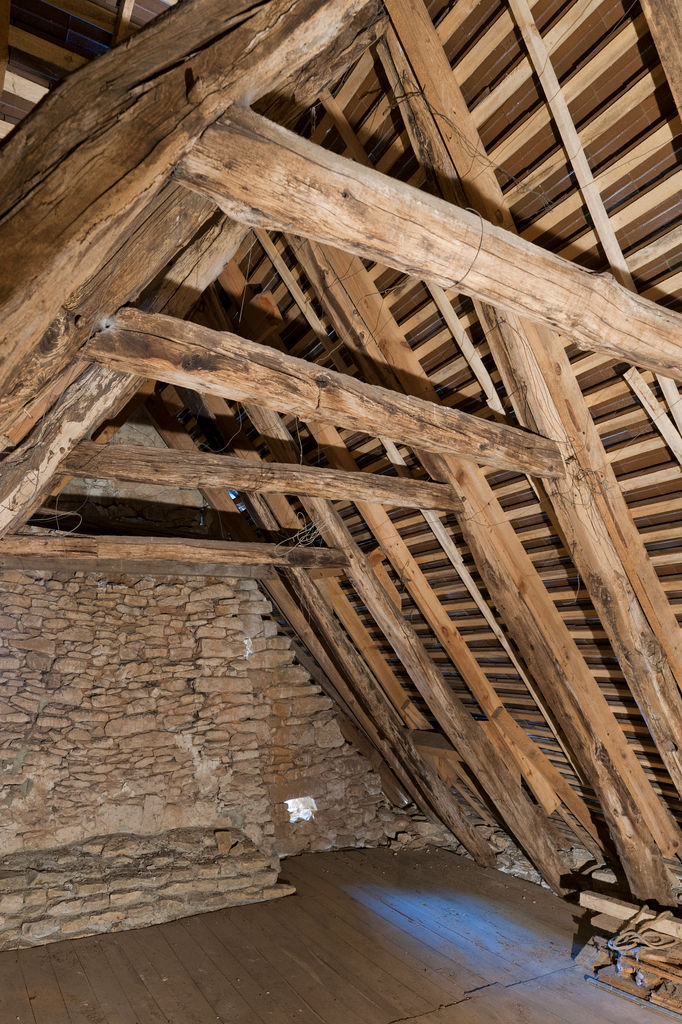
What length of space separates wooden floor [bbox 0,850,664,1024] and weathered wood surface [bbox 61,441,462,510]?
2.35 m

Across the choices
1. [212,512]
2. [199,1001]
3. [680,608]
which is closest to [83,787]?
[199,1001]

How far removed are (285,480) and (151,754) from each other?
9.06 ft

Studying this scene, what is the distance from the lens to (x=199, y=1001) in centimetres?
304

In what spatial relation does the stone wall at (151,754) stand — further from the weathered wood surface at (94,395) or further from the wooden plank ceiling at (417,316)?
the weathered wood surface at (94,395)

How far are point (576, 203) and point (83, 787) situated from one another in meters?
4.50

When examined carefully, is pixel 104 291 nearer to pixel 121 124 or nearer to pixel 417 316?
pixel 121 124

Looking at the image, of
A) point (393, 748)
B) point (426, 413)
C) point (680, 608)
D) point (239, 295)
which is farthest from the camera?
point (393, 748)

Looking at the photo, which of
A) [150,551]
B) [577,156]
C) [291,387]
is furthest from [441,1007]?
[577,156]

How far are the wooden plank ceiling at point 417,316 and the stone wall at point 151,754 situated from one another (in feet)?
2.59

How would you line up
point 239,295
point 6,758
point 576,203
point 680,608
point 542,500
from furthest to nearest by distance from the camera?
1. point 6,758
2. point 239,295
3. point 542,500
4. point 680,608
5. point 576,203

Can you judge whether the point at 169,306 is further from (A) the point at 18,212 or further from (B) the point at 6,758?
(B) the point at 6,758

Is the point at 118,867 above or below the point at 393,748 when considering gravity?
below

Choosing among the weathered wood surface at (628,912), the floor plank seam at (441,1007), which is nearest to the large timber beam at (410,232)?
the weathered wood surface at (628,912)

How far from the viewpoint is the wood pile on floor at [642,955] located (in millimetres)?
2971
